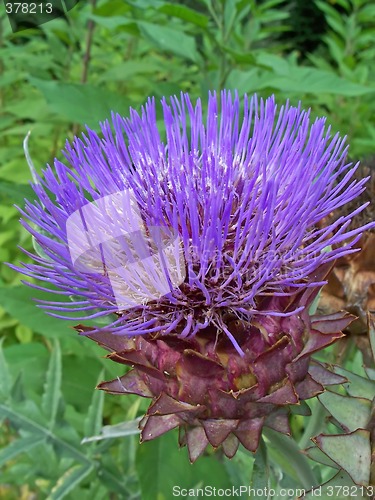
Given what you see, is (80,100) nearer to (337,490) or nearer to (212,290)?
(212,290)

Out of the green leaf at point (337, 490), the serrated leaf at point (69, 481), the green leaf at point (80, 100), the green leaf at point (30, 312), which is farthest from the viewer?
the green leaf at point (80, 100)

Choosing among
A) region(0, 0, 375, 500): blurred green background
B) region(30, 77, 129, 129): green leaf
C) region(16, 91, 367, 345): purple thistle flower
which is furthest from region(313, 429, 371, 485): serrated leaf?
region(30, 77, 129, 129): green leaf

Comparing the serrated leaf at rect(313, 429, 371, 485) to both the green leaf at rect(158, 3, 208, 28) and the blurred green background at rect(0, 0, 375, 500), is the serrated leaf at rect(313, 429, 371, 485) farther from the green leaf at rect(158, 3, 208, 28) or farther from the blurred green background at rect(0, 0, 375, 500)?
the green leaf at rect(158, 3, 208, 28)

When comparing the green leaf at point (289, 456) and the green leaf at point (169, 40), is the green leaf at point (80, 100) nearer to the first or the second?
the green leaf at point (169, 40)

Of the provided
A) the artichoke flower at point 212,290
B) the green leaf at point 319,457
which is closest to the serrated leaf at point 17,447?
the artichoke flower at point 212,290

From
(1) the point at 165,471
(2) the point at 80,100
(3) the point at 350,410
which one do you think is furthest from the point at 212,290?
(2) the point at 80,100

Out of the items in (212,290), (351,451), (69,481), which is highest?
(212,290)
